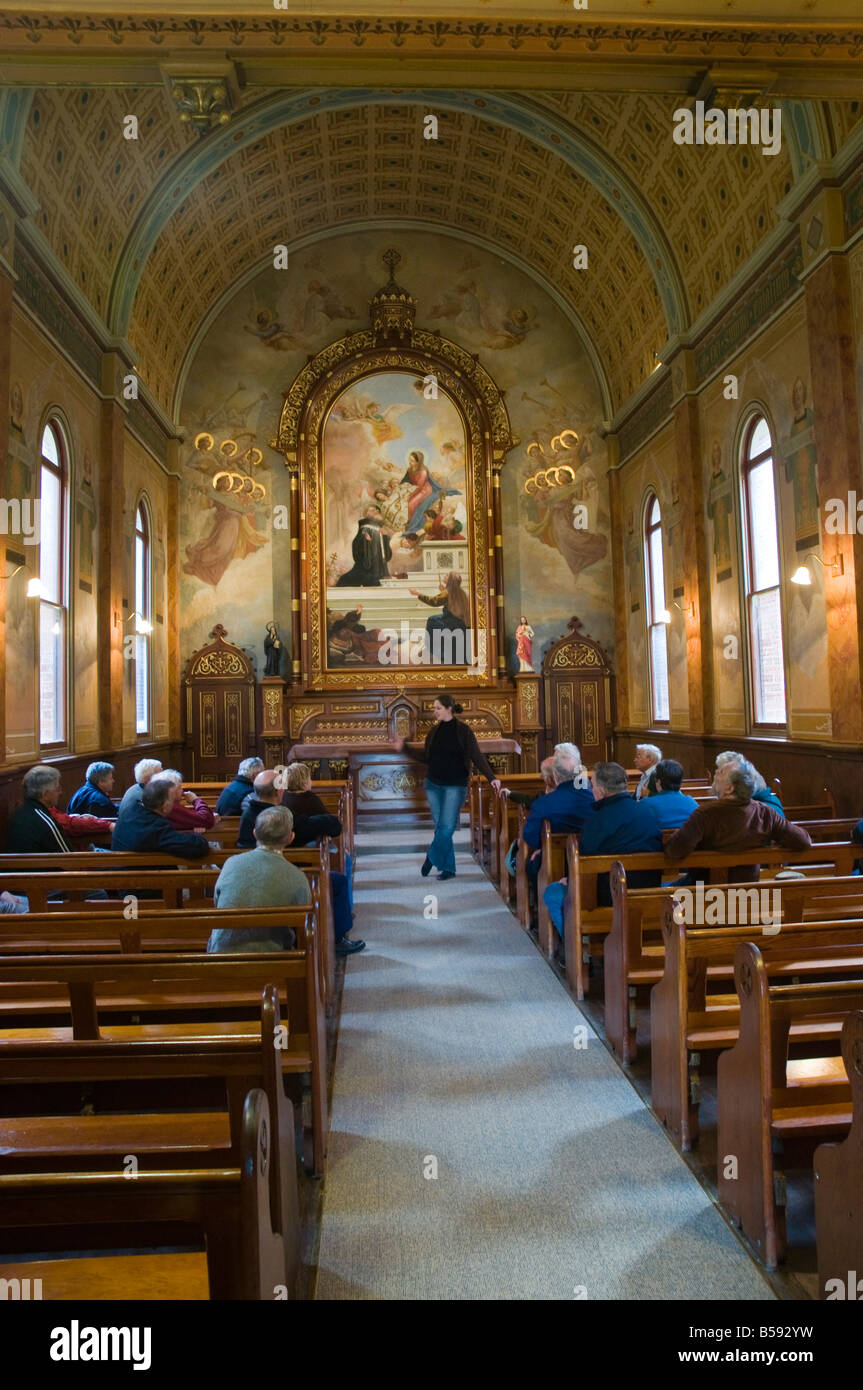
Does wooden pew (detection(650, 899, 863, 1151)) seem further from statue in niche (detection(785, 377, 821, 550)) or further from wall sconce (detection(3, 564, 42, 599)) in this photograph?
wall sconce (detection(3, 564, 42, 599))

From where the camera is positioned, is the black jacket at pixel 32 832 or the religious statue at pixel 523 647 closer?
the black jacket at pixel 32 832

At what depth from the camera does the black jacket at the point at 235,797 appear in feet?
28.2

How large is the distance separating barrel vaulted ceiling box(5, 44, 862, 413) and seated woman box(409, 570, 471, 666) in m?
4.73

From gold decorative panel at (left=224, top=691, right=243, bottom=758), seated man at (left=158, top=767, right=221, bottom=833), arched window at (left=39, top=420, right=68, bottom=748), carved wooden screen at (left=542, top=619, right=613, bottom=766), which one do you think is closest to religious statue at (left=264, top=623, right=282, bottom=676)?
gold decorative panel at (left=224, top=691, right=243, bottom=758)

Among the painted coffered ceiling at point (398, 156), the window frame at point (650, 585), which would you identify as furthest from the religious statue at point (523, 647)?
the painted coffered ceiling at point (398, 156)

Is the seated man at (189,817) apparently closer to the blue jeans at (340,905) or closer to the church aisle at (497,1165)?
the blue jeans at (340,905)

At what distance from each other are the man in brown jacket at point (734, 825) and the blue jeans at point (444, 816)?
13.8 feet

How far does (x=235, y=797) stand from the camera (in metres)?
8.58

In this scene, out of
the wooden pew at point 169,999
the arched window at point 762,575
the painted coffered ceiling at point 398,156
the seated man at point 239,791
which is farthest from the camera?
the arched window at point 762,575

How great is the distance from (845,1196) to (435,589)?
15755 millimetres

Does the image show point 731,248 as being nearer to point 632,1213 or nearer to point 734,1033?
point 734,1033

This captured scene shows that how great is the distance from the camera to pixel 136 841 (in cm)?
624
